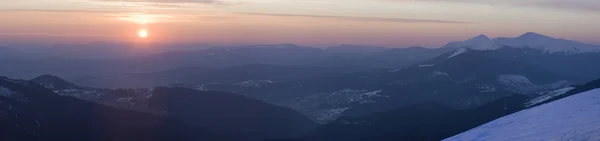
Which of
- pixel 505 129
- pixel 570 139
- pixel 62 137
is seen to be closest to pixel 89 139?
pixel 62 137

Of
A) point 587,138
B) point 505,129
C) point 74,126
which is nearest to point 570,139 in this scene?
point 587,138

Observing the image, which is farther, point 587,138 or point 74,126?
point 74,126

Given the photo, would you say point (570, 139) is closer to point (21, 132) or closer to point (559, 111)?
point (559, 111)

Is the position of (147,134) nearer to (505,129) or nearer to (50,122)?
(50,122)

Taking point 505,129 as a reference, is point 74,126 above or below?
below

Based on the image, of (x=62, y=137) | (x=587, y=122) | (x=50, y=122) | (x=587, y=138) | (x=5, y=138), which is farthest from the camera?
Answer: (x=50, y=122)

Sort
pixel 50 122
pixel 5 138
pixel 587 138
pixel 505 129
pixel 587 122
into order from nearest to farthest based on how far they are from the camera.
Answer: pixel 587 138 → pixel 587 122 → pixel 505 129 → pixel 5 138 → pixel 50 122
